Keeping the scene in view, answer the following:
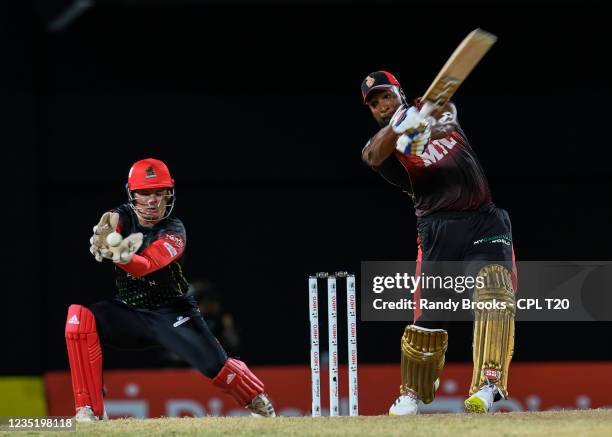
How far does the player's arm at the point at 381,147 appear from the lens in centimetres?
514

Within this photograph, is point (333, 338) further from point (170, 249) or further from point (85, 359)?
point (85, 359)

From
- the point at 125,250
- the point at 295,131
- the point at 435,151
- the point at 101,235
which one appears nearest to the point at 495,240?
the point at 435,151

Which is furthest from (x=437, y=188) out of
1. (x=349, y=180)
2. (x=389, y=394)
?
(x=349, y=180)

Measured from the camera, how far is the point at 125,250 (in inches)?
204

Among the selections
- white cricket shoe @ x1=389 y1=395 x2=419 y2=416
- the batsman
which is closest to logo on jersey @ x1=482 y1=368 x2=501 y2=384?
the batsman

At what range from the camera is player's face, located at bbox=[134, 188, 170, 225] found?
567cm

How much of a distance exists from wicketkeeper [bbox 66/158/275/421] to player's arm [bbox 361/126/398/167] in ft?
2.97

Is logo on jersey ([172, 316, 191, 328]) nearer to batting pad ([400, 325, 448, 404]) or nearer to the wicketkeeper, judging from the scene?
the wicketkeeper

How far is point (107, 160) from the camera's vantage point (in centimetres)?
948

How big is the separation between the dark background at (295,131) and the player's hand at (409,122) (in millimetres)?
4398

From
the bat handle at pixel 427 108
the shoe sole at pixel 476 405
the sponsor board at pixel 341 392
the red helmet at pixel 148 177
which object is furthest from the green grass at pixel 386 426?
the sponsor board at pixel 341 392

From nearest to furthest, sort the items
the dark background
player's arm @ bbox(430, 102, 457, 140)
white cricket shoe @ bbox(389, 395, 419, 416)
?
player's arm @ bbox(430, 102, 457, 140)
white cricket shoe @ bbox(389, 395, 419, 416)
the dark background

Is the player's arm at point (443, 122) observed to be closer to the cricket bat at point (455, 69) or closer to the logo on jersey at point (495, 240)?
the cricket bat at point (455, 69)

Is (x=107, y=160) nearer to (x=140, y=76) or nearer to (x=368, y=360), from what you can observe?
(x=140, y=76)
